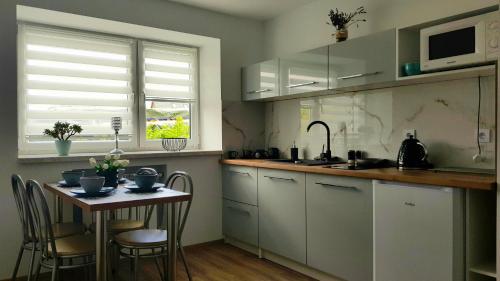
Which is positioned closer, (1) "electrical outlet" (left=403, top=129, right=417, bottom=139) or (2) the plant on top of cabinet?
(1) "electrical outlet" (left=403, top=129, right=417, bottom=139)

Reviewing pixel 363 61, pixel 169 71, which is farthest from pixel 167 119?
pixel 363 61

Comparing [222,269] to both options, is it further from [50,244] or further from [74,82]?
[74,82]

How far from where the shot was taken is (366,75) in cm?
276

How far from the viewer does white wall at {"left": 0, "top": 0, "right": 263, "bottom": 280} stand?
2.83 metres

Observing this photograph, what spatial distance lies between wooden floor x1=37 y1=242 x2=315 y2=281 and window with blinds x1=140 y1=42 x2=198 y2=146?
120 centimetres

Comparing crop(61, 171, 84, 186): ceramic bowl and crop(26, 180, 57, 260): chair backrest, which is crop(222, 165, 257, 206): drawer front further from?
crop(26, 180, 57, 260): chair backrest

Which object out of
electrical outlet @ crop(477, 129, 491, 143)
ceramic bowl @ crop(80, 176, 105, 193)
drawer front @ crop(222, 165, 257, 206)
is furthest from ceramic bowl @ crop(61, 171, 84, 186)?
electrical outlet @ crop(477, 129, 491, 143)

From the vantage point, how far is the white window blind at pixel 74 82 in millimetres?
3203

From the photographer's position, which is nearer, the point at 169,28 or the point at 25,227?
the point at 25,227

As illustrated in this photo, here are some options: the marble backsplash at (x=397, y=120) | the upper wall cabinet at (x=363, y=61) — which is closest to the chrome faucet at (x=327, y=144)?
the marble backsplash at (x=397, y=120)

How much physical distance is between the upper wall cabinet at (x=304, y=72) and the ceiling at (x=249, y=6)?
0.57 meters

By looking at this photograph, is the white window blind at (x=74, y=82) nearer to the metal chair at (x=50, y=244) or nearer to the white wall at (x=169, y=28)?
the white wall at (x=169, y=28)

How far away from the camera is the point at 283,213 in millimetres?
3121

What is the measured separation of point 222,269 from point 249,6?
7.76 ft
